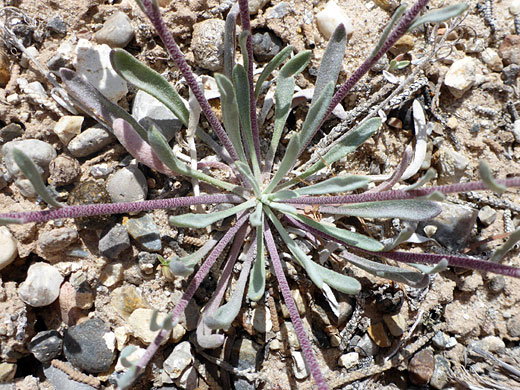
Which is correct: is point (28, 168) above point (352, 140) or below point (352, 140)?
below

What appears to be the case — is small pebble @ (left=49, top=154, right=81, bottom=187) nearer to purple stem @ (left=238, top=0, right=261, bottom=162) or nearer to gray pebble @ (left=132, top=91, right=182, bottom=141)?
gray pebble @ (left=132, top=91, right=182, bottom=141)

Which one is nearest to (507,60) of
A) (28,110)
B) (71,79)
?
(71,79)

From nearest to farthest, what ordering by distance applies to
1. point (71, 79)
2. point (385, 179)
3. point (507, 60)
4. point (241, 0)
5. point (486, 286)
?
point (241, 0), point (71, 79), point (385, 179), point (486, 286), point (507, 60)

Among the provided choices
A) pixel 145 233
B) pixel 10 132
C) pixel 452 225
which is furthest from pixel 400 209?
pixel 10 132

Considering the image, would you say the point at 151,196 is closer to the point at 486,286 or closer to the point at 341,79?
the point at 341,79

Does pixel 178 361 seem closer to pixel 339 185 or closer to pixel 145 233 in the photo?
pixel 145 233

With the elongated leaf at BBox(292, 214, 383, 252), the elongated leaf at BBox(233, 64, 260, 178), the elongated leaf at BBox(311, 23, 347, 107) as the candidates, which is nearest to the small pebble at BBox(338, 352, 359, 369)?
the elongated leaf at BBox(292, 214, 383, 252)
